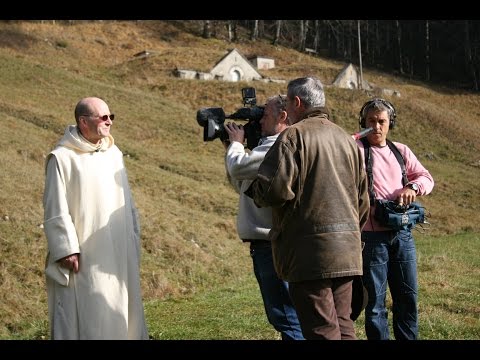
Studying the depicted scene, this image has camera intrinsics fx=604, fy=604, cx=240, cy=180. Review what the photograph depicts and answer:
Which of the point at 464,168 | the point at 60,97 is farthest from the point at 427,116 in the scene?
the point at 60,97

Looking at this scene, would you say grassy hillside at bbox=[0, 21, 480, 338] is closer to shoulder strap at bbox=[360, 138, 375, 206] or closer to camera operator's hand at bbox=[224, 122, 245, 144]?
camera operator's hand at bbox=[224, 122, 245, 144]

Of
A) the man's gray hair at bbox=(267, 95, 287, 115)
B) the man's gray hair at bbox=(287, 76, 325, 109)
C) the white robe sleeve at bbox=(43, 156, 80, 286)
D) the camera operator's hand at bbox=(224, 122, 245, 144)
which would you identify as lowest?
the white robe sleeve at bbox=(43, 156, 80, 286)

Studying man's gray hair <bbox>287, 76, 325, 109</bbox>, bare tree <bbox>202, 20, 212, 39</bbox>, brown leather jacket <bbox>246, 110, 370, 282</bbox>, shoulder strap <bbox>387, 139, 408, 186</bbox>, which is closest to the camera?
brown leather jacket <bbox>246, 110, 370, 282</bbox>

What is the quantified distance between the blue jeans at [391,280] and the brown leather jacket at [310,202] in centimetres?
92

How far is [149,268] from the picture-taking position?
9.58m

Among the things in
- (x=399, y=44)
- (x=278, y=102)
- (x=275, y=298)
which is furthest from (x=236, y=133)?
(x=399, y=44)

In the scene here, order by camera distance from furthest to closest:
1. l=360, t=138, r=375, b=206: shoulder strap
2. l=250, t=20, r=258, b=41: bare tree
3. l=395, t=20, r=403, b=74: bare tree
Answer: l=395, t=20, r=403, b=74: bare tree → l=250, t=20, r=258, b=41: bare tree → l=360, t=138, r=375, b=206: shoulder strap

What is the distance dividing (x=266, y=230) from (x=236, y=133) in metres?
0.71

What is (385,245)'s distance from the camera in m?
4.54

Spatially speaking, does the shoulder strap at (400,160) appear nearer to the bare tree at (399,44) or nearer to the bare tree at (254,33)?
the bare tree at (254,33)

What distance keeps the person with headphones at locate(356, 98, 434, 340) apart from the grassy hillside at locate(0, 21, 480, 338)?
14.4 feet

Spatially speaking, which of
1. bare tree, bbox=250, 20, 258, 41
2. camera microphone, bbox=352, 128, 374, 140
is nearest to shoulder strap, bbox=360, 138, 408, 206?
camera microphone, bbox=352, 128, 374, 140

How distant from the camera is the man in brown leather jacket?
3.51 m
